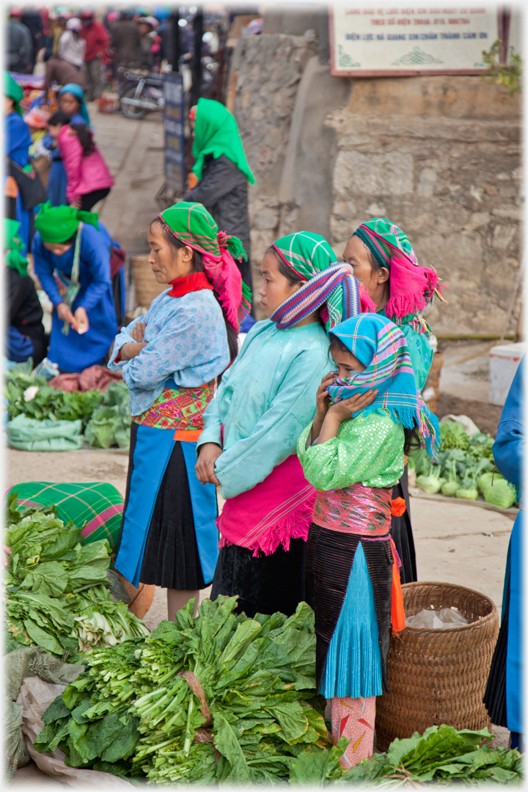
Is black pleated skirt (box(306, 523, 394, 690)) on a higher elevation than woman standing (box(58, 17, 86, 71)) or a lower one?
lower

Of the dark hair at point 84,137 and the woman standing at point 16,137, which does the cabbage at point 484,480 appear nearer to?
the woman standing at point 16,137

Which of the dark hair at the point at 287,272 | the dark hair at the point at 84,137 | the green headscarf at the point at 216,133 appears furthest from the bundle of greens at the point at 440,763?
the dark hair at the point at 84,137

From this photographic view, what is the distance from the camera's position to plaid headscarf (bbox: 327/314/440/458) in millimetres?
2264

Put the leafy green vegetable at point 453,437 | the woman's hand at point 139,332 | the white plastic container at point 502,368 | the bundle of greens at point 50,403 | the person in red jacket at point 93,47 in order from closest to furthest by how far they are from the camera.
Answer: the woman's hand at point 139,332
the leafy green vegetable at point 453,437
the white plastic container at point 502,368
the bundle of greens at point 50,403
the person in red jacket at point 93,47

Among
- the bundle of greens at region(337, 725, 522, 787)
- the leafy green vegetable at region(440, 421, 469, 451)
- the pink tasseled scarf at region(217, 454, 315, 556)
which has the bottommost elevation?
the bundle of greens at region(337, 725, 522, 787)

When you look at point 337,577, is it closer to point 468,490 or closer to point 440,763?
point 440,763

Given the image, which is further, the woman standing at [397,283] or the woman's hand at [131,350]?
the woman's hand at [131,350]

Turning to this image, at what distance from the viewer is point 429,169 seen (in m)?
Answer: 7.10

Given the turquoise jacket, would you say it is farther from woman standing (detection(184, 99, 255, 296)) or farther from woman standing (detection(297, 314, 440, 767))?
woman standing (detection(184, 99, 255, 296))

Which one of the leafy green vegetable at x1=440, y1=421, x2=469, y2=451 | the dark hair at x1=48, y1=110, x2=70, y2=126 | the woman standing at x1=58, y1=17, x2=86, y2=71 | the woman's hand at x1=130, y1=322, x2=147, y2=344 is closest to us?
the woman's hand at x1=130, y1=322, x2=147, y2=344

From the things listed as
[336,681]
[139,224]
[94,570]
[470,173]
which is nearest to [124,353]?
[94,570]

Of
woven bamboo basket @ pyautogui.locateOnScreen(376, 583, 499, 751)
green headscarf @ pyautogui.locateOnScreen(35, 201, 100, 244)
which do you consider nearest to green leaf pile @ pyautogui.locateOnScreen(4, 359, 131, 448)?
green headscarf @ pyautogui.locateOnScreen(35, 201, 100, 244)

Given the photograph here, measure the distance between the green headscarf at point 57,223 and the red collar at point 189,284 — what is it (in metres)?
3.05

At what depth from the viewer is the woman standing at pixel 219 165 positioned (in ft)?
20.0
